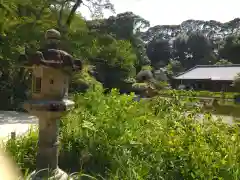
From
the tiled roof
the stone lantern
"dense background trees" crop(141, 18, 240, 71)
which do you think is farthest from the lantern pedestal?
"dense background trees" crop(141, 18, 240, 71)

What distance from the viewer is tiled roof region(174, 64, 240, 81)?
2766 cm

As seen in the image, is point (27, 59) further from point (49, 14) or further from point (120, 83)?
point (120, 83)

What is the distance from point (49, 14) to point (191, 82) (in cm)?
2034

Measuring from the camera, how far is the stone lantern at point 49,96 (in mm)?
3174

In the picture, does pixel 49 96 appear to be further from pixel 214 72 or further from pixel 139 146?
pixel 214 72

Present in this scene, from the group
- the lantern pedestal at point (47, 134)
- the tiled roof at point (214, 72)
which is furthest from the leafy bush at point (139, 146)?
the tiled roof at point (214, 72)

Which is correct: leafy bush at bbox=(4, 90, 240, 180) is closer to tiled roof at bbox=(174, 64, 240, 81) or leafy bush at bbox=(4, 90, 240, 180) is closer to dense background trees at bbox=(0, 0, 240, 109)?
dense background trees at bbox=(0, 0, 240, 109)

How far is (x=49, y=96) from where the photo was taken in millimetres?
3293

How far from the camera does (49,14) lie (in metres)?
11.8

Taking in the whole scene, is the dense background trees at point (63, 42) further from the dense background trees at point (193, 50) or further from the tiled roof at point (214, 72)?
the dense background trees at point (193, 50)

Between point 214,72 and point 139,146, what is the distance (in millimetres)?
27419

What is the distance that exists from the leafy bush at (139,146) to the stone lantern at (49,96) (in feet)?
2.50

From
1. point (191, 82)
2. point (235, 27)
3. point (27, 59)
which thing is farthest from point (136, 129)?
point (235, 27)

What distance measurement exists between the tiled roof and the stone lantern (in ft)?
83.3
